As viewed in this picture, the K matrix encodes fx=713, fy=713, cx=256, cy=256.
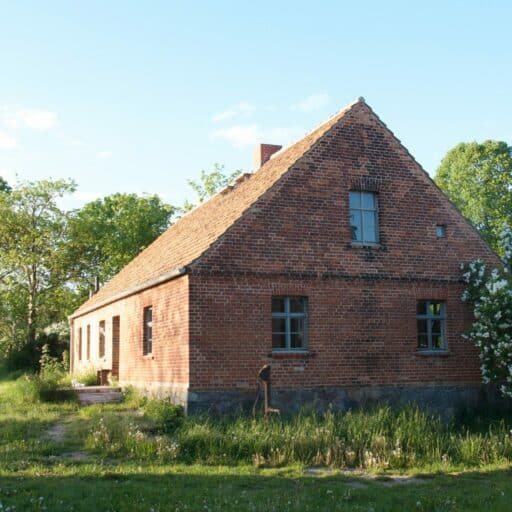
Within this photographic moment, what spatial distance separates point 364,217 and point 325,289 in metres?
2.35

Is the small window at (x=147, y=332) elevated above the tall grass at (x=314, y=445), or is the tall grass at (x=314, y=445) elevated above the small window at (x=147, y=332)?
the small window at (x=147, y=332)

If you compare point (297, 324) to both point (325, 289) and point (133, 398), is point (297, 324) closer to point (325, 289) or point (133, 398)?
point (325, 289)

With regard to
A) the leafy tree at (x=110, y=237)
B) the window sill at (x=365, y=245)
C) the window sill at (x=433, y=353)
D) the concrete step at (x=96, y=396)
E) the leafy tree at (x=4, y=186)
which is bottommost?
the concrete step at (x=96, y=396)

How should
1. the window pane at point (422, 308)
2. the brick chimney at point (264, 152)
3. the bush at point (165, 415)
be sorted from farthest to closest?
1. the brick chimney at point (264, 152)
2. the window pane at point (422, 308)
3. the bush at point (165, 415)

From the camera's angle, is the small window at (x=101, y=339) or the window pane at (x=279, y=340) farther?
the small window at (x=101, y=339)

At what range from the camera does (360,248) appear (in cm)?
1797

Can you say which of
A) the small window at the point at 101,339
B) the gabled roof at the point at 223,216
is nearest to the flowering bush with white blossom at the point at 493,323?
the gabled roof at the point at 223,216

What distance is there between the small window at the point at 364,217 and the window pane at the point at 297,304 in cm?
215

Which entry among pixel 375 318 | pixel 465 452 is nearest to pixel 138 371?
pixel 375 318

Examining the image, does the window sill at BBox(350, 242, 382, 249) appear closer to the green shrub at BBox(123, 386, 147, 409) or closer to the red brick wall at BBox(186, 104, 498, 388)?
the red brick wall at BBox(186, 104, 498, 388)

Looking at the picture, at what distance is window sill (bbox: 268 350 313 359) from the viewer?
54.3 ft

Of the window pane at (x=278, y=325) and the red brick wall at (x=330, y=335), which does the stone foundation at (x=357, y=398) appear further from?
the window pane at (x=278, y=325)

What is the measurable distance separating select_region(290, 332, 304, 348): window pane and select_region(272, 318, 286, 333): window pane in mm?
284

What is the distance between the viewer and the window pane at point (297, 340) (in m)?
17.0
